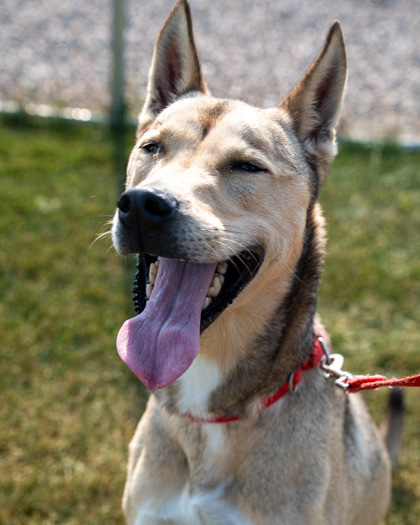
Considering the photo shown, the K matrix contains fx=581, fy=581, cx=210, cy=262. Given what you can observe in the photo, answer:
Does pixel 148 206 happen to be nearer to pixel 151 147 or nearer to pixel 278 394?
pixel 151 147

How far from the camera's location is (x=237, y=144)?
277cm

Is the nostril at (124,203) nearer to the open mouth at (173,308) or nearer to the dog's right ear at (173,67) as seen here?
the open mouth at (173,308)

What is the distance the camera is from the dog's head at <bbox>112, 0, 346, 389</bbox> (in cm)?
244

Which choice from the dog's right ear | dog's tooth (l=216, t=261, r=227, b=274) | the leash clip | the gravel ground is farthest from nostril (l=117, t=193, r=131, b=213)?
the gravel ground

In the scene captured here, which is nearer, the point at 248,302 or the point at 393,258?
the point at 248,302

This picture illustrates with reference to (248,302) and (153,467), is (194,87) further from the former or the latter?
(153,467)

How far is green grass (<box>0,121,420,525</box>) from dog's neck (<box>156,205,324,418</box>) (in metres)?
1.50

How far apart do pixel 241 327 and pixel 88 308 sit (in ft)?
9.08

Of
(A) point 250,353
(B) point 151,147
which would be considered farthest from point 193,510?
(B) point 151,147

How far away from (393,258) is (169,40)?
393 centimetres

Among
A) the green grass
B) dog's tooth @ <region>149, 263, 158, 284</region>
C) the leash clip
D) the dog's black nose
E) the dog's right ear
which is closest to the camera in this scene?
the dog's black nose

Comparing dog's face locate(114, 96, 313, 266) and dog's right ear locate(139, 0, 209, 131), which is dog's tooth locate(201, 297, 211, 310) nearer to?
dog's face locate(114, 96, 313, 266)

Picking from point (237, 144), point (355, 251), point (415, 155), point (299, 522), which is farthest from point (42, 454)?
point (415, 155)

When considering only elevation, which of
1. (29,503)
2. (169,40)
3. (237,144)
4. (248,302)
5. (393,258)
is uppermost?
(169,40)
